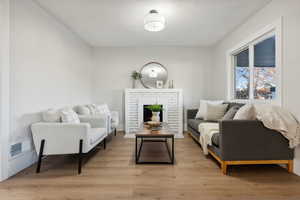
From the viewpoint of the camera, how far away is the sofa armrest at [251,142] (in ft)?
7.24

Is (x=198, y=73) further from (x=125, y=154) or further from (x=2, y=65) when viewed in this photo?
(x=2, y=65)

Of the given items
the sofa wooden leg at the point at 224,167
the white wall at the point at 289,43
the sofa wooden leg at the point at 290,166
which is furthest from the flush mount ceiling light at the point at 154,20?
the sofa wooden leg at the point at 290,166

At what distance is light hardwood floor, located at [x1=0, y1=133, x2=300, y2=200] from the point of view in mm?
1760

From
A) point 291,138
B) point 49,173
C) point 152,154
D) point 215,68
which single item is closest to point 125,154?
point 152,154

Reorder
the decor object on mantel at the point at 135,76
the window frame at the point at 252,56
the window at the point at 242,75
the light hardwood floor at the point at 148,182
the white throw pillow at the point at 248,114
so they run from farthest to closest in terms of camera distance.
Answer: the decor object on mantel at the point at 135,76, the window at the point at 242,75, the window frame at the point at 252,56, the white throw pillow at the point at 248,114, the light hardwood floor at the point at 148,182

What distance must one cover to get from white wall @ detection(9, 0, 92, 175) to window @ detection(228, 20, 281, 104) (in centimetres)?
356

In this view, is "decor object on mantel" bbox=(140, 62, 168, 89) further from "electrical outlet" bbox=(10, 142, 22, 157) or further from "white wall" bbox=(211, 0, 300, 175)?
"electrical outlet" bbox=(10, 142, 22, 157)

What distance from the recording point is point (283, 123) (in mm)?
2162

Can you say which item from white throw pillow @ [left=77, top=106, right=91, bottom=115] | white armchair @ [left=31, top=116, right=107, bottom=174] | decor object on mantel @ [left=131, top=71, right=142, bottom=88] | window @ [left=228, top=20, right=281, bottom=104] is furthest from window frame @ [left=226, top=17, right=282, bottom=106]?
white throw pillow @ [left=77, top=106, right=91, bottom=115]

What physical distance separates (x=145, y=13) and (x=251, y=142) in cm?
258

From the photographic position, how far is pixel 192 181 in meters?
2.06

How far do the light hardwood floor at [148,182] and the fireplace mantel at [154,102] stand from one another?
2.04m

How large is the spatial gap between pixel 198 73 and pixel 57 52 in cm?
368

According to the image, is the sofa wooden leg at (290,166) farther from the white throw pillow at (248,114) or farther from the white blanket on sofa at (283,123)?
the white throw pillow at (248,114)
